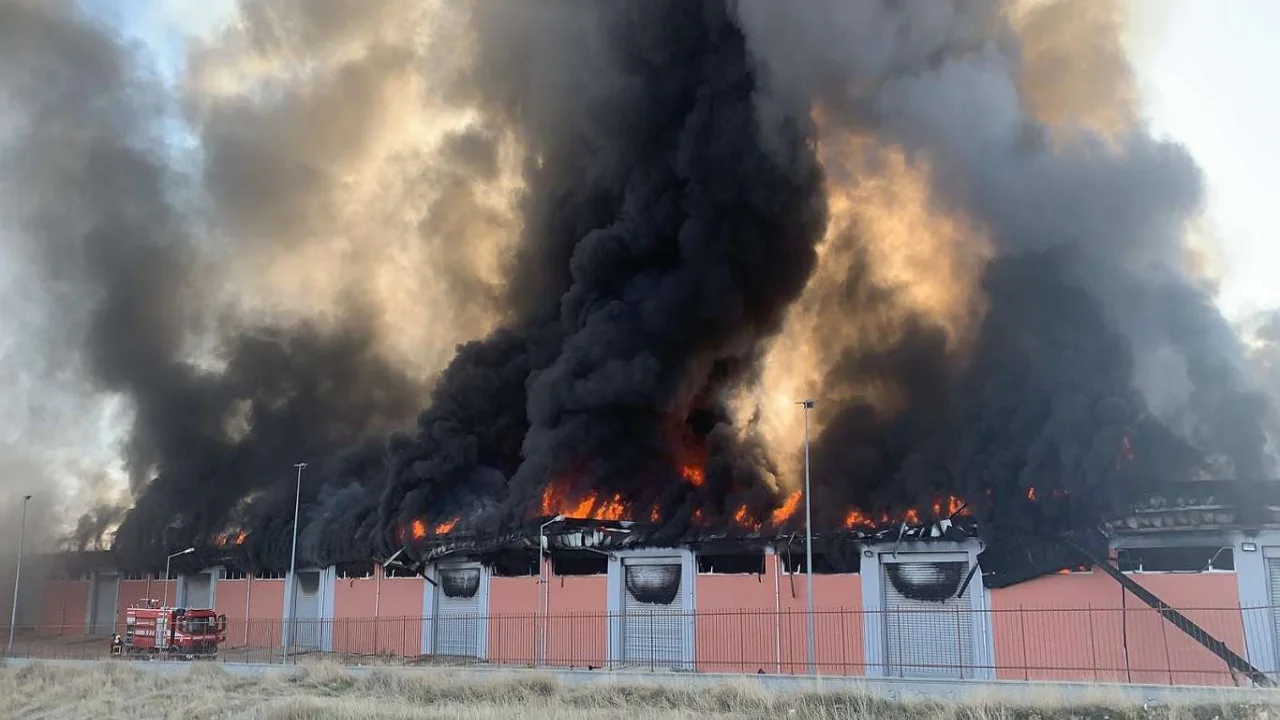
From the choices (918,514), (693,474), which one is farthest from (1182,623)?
(693,474)

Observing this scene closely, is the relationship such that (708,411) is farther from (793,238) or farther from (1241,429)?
(1241,429)

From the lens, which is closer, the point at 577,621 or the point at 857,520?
the point at 857,520

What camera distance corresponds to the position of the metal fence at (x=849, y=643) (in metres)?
27.4

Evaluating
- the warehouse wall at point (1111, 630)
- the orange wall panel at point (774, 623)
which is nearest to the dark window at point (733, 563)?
the orange wall panel at point (774, 623)

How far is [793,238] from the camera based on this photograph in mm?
47406

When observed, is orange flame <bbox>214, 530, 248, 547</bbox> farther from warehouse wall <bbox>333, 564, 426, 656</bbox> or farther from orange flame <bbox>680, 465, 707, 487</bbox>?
orange flame <bbox>680, 465, 707, 487</bbox>

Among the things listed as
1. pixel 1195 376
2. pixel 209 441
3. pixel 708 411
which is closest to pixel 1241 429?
pixel 1195 376

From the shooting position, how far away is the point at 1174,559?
94.2 ft

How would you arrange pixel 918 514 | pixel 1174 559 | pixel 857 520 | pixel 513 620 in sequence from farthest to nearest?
pixel 513 620
pixel 857 520
pixel 918 514
pixel 1174 559

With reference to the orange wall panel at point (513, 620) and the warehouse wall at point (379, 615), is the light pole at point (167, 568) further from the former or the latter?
the orange wall panel at point (513, 620)

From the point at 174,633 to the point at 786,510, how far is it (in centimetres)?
Answer: 2759

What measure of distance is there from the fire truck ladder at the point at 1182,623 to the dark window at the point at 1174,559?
2.08ft

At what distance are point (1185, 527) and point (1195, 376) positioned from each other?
6949 mm

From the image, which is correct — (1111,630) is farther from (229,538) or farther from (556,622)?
(229,538)
